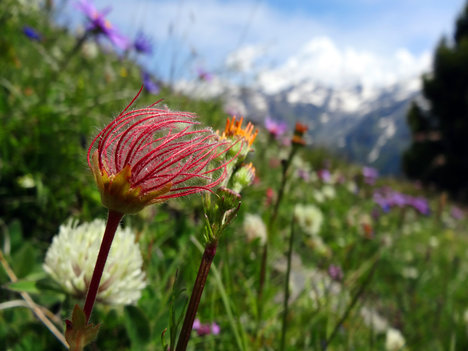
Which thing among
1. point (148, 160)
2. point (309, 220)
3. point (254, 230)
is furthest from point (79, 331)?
point (309, 220)

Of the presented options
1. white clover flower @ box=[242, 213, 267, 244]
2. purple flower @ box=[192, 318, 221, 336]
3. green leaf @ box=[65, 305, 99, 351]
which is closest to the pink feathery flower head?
green leaf @ box=[65, 305, 99, 351]

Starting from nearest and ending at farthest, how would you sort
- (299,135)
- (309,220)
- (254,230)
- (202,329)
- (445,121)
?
(202,329) → (299,135) → (254,230) → (309,220) → (445,121)

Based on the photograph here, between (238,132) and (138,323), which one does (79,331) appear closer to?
(238,132)

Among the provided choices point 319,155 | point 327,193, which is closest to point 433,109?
point 319,155

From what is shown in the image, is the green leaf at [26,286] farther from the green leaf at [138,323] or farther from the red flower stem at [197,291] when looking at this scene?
the red flower stem at [197,291]

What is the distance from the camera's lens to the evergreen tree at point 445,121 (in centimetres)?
3016

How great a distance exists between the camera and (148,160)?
1.82 feet

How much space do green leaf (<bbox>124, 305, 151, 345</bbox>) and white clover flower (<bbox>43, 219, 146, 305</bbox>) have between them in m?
0.11

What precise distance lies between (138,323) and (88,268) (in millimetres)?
269

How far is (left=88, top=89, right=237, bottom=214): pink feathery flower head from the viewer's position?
517mm

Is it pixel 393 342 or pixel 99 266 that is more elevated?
pixel 99 266

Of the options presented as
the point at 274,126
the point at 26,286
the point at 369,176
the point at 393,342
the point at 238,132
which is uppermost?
the point at 369,176

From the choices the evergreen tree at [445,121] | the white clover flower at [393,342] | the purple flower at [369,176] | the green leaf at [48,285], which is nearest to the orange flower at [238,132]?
the green leaf at [48,285]

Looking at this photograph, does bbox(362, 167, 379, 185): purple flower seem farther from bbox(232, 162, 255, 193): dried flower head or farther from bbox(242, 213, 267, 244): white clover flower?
bbox(232, 162, 255, 193): dried flower head
